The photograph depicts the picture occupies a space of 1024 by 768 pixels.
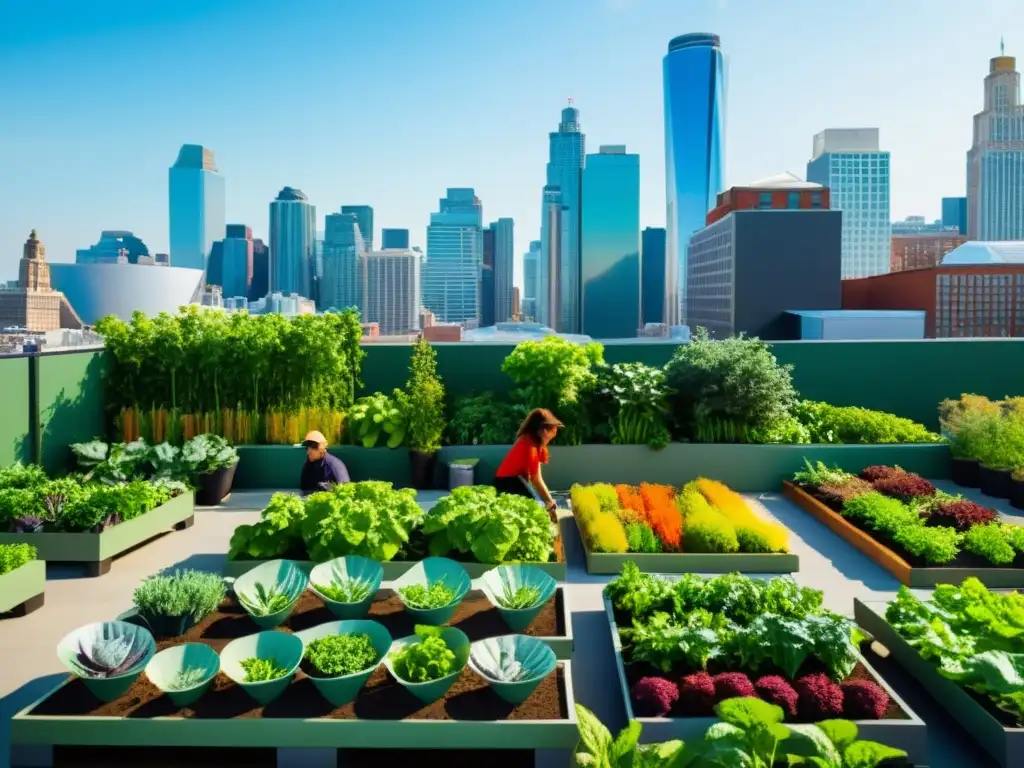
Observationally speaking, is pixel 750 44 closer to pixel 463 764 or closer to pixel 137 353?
pixel 137 353

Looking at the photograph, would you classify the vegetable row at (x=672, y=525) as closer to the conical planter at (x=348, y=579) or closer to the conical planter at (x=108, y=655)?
the conical planter at (x=348, y=579)

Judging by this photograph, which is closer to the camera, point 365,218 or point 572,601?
point 572,601

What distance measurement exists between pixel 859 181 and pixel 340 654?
203688 millimetres

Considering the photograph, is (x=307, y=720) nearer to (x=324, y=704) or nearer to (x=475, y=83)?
(x=324, y=704)

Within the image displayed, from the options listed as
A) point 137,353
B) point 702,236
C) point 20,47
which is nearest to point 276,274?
point 702,236

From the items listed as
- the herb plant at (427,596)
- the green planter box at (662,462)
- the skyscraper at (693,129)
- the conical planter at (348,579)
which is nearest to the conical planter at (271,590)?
the conical planter at (348,579)

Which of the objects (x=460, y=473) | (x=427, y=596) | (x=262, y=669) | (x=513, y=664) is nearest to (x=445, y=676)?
(x=513, y=664)

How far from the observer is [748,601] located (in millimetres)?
4320

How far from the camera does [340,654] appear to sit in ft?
12.1

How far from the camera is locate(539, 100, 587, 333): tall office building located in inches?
5453

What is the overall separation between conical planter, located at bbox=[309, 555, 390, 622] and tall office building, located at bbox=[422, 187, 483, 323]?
366 ft

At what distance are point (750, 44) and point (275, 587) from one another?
20526mm

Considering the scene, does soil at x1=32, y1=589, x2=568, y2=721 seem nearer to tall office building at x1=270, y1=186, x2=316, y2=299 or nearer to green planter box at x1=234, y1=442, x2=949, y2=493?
green planter box at x1=234, y1=442, x2=949, y2=493

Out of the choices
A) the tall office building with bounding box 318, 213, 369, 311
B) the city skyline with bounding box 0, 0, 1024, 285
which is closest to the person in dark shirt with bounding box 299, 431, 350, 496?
the city skyline with bounding box 0, 0, 1024, 285
